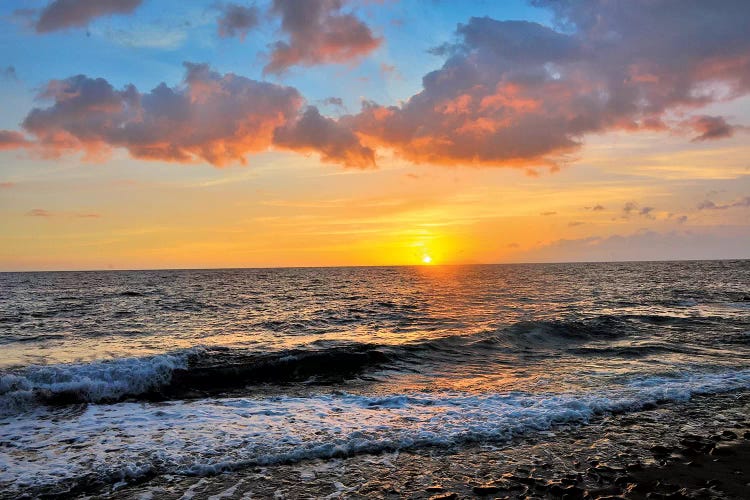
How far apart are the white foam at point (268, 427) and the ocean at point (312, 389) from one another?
0.05m

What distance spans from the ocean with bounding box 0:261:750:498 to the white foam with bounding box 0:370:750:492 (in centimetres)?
5

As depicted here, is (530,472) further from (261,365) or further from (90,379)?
(90,379)

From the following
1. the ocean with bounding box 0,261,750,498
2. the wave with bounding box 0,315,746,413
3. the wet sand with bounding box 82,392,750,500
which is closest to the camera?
the wet sand with bounding box 82,392,750,500

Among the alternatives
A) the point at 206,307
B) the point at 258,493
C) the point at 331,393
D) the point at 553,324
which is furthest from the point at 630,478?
the point at 206,307

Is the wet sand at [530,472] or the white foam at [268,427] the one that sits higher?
the wet sand at [530,472]

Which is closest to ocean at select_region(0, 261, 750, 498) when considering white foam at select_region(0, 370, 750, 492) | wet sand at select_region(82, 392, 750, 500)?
white foam at select_region(0, 370, 750, 492)

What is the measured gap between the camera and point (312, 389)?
1491cm

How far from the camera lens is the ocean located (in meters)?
8.91

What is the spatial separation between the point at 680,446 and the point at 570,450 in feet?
6.89

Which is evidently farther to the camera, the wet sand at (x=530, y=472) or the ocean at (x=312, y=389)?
the ocean at (x=312, y=389)

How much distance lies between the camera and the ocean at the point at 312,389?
29.2 feet

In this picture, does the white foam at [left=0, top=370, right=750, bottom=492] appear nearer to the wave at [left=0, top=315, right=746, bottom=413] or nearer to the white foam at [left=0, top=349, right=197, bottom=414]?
the white foam at [left=0, top=349, right=197, bottom=414]

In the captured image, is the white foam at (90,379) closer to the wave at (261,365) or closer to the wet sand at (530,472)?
the wave at (261,365)

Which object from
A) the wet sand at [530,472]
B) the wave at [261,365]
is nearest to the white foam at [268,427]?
the wet sand at [530,472]
